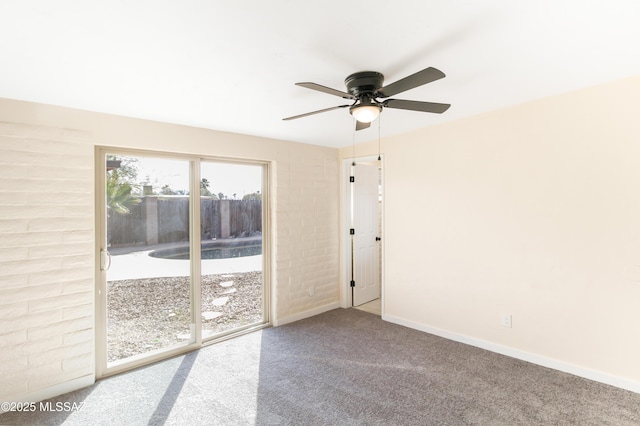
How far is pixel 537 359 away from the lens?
9.41 feet

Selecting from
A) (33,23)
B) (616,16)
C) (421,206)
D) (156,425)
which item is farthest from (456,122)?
(156,425)

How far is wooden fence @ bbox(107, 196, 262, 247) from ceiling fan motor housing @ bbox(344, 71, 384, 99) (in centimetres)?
216

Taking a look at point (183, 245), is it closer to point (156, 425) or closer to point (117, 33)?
point (156, 425)

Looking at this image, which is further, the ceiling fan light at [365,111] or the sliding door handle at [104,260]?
the sliding door handle at [104,260]

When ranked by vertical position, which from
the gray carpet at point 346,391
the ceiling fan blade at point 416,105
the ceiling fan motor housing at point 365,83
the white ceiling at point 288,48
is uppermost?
the white ceiling at point 288,48

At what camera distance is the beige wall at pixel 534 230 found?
8.05 feet

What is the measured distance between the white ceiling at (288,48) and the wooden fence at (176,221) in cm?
97

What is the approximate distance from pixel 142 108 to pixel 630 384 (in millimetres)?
4448

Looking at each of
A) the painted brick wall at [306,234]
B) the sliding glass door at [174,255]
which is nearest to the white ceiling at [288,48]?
the sliding glass door at [174,255]

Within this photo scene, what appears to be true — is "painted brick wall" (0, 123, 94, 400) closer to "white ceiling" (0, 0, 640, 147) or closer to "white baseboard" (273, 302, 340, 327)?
"white ceiling" (0, 0, 640, 147)

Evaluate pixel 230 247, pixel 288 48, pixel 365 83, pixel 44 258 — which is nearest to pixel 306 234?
pixel 230 247

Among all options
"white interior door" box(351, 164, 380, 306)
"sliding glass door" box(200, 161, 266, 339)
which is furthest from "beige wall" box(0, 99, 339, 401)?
"white interior door" box(351, 164, 380, 306)

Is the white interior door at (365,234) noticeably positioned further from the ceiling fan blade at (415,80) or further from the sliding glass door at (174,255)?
the ceiling fan blade at (415,80)

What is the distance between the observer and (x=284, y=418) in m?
2.20
